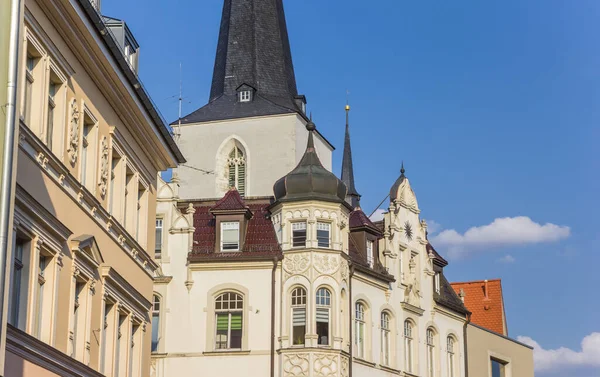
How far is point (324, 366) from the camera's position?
42.2 meters

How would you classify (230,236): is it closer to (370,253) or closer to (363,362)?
(370,253)

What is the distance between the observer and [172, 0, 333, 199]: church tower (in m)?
55.1

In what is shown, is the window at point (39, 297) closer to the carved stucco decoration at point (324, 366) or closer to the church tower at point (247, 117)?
the carved stucco decoration at point (324, 366)

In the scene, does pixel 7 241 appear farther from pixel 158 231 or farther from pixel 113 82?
pixel 158 231

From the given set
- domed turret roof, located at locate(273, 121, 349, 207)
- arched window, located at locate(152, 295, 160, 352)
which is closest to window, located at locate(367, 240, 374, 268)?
domed turret roof, located at locate(273, 121, 349, 207)

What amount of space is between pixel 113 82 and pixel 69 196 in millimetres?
3959

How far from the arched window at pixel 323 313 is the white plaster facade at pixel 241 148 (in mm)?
12137

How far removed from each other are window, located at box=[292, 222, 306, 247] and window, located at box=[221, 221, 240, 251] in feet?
7.33

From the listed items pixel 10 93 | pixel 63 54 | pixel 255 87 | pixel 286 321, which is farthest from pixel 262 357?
pixel 10 93

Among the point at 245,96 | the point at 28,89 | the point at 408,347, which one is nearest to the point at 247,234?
the point at 408,347

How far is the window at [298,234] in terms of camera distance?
4403 centimetres

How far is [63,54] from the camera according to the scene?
75.2 ft

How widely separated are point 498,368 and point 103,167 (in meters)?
34.6

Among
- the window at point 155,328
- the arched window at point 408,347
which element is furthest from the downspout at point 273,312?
the arched window at point 408,347
